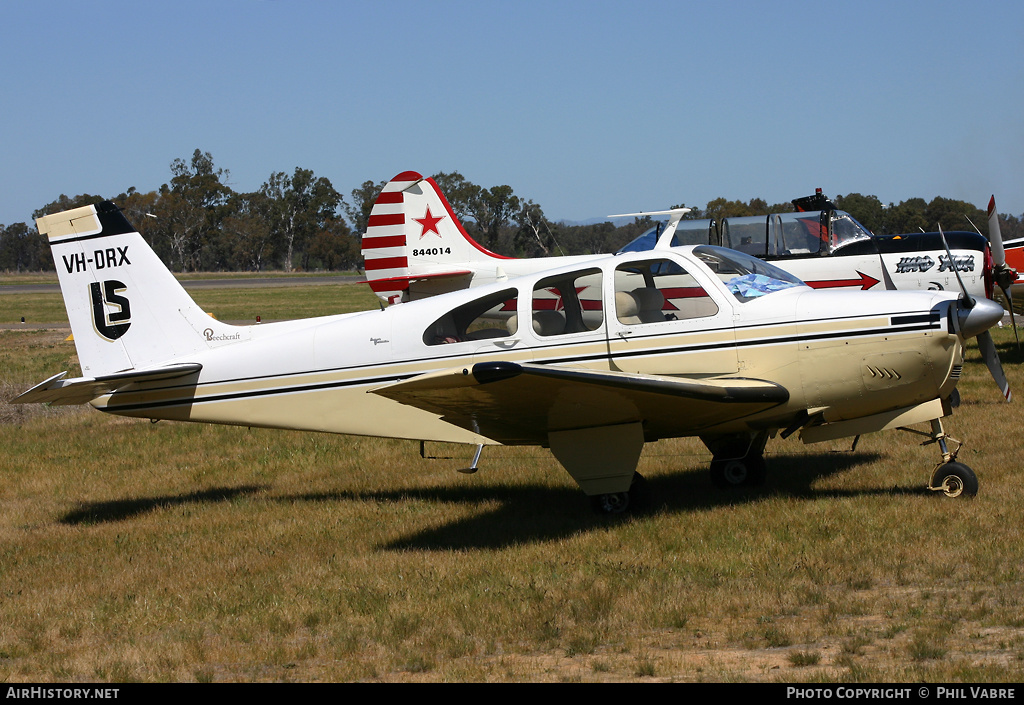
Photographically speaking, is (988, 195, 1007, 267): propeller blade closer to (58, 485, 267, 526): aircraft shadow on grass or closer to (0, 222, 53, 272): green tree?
(58, 485, 267, 526): aircraft shadow on grass

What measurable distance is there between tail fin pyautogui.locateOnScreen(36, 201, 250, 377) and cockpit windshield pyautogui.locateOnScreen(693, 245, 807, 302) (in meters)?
4.61

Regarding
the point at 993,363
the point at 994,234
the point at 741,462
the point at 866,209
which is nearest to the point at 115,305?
the point at 741,462

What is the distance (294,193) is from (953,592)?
113080 millimetres

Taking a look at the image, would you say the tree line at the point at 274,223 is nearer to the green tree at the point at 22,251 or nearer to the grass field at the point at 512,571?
the green tree at the point at 22,251

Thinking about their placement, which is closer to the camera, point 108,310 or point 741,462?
point 741,462

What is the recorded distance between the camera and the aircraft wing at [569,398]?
6156mm

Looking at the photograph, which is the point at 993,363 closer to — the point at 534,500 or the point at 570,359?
the point at 570,359

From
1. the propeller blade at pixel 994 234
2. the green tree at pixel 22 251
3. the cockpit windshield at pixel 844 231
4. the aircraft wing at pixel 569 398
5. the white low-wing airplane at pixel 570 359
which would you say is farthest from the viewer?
the green tree at pixel 22 251

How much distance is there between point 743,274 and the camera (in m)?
7.77

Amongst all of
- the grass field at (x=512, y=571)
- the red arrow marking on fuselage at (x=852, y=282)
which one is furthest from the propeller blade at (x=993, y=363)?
the red arrow marking on fuselage at (x=852, y=282)

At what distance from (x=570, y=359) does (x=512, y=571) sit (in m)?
1.95

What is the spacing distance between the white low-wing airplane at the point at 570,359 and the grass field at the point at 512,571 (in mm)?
762

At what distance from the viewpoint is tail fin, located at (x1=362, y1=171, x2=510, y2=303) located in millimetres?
18844

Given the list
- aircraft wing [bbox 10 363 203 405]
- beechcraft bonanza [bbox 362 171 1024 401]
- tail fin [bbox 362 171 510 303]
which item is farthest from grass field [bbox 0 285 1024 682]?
tail fin [bbox 362 171 510 303]
